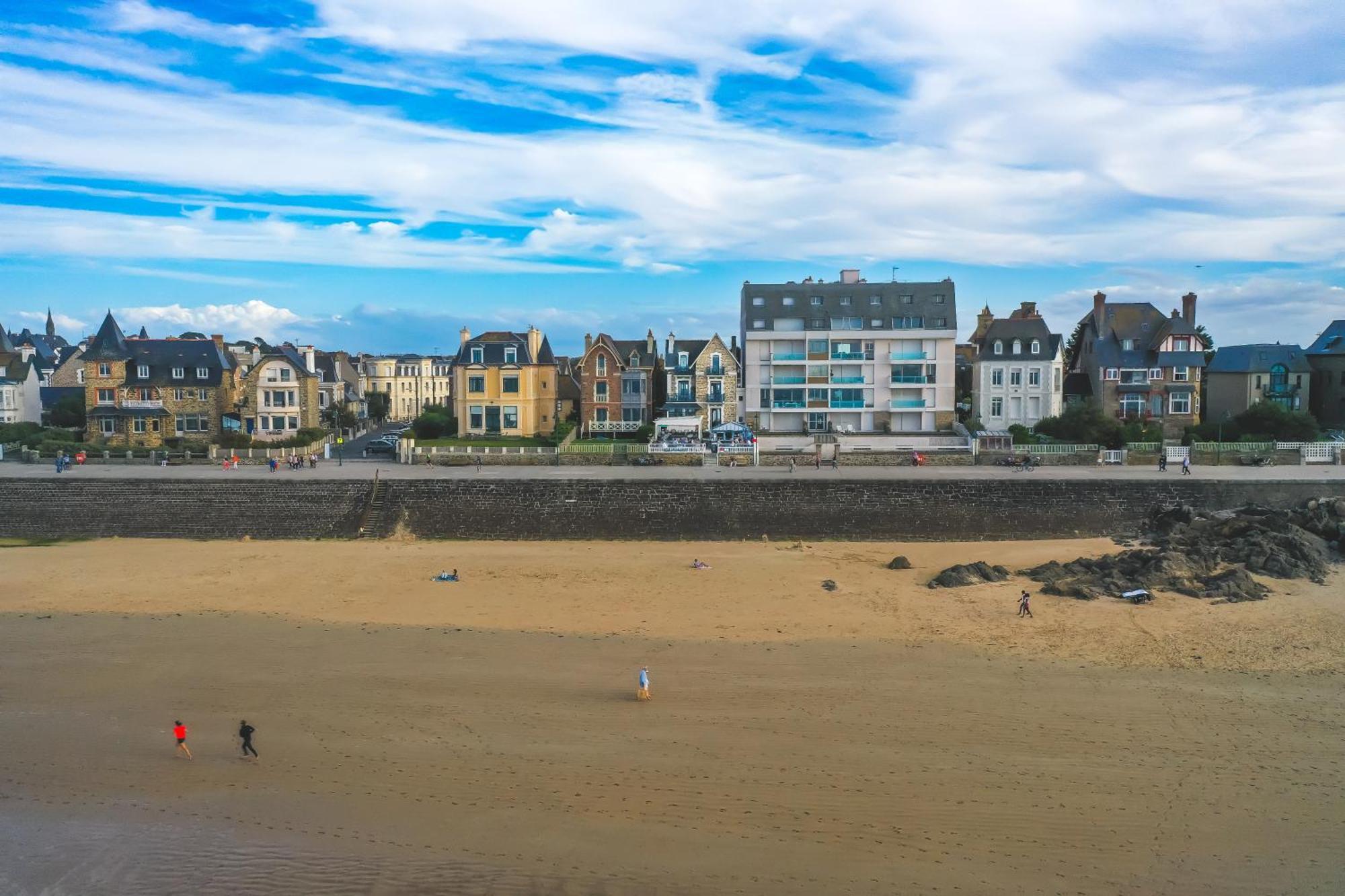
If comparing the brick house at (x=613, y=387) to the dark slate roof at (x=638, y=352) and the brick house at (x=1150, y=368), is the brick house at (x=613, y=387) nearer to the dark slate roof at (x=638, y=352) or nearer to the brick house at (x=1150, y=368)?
the dark slate roof at (x=638, y=352)

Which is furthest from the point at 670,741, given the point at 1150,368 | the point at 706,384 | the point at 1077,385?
the point at 1077,385

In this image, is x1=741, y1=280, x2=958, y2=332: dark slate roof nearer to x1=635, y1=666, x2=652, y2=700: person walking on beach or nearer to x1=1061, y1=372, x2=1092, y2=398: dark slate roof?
x1=1061, y1=372, x2=1092, y2=398: dark slate roof

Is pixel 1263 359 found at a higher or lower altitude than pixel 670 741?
higher

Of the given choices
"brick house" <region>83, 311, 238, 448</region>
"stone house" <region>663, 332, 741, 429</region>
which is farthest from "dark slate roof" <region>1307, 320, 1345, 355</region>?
"brick house" <region>83, 311, 238, 448</region>

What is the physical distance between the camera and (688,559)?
92.2 feet

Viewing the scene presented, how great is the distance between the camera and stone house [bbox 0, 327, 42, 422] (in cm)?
5575

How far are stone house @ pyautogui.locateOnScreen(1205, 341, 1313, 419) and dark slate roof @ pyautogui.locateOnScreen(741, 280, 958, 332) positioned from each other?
16.4 metres

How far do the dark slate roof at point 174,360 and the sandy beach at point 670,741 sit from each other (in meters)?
26.0

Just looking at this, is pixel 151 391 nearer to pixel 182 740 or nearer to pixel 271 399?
pixel 271 399

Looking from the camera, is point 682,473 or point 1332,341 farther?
point 1332,341

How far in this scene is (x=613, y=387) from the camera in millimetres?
48719

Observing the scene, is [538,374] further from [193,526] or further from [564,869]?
[564,869]

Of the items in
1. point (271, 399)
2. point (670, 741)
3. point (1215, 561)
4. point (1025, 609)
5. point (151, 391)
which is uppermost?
point (151, 391)

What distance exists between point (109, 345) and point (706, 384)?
106 ft
